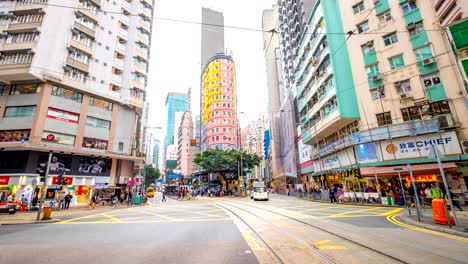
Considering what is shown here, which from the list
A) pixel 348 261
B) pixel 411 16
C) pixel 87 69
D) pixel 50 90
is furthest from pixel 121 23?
pixel 348 261

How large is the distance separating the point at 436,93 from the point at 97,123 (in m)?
38.7

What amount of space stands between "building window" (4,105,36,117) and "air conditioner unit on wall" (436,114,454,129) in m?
41.8

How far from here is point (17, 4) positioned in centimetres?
2716

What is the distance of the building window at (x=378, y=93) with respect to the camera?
22.8 meters

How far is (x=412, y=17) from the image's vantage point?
867 inches

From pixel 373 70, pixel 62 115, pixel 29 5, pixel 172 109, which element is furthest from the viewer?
pixel 172 109

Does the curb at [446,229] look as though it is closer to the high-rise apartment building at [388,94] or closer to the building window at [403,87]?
the high-rise apartment building at [388,94]

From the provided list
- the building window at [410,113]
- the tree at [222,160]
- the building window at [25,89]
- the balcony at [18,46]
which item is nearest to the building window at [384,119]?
the building window at [410,113]

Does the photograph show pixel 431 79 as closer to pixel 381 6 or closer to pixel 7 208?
pixel 381 6

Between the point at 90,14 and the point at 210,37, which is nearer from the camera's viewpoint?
the point at 90,14

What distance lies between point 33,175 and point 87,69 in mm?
14482

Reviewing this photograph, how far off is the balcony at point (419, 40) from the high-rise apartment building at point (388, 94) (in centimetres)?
8

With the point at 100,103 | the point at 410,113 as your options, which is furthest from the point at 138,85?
the point at 410,113

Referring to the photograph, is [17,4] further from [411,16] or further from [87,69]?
[411,16]
